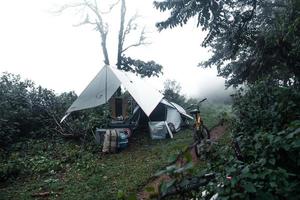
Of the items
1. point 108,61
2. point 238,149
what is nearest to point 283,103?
point 238,149

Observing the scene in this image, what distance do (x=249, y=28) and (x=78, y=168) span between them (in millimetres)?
5610

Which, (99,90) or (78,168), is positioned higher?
(99,90)

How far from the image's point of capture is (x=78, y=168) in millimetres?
7312

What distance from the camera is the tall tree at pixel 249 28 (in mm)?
4457

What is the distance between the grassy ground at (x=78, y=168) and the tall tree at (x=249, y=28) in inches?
113

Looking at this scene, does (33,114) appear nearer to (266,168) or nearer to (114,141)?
(114,141)

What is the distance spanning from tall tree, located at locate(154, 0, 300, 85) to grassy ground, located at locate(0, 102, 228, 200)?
287 cm

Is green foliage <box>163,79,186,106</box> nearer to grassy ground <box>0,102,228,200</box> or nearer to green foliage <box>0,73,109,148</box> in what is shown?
green foliage <box>0,73,109,148</box>

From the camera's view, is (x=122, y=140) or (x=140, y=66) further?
(x=140, y=66)

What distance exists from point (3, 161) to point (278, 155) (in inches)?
311

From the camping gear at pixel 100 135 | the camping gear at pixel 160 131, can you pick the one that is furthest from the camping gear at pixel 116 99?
the camping gear at pixel 100 135

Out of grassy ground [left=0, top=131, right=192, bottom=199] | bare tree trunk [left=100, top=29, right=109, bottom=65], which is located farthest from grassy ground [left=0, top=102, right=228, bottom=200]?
bare tree trunk [left=100, top=29, right=109, bottom=65]

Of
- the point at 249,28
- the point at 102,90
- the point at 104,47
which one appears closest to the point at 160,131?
the point at 102,90

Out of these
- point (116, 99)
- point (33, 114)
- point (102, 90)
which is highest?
point (102, 90)
